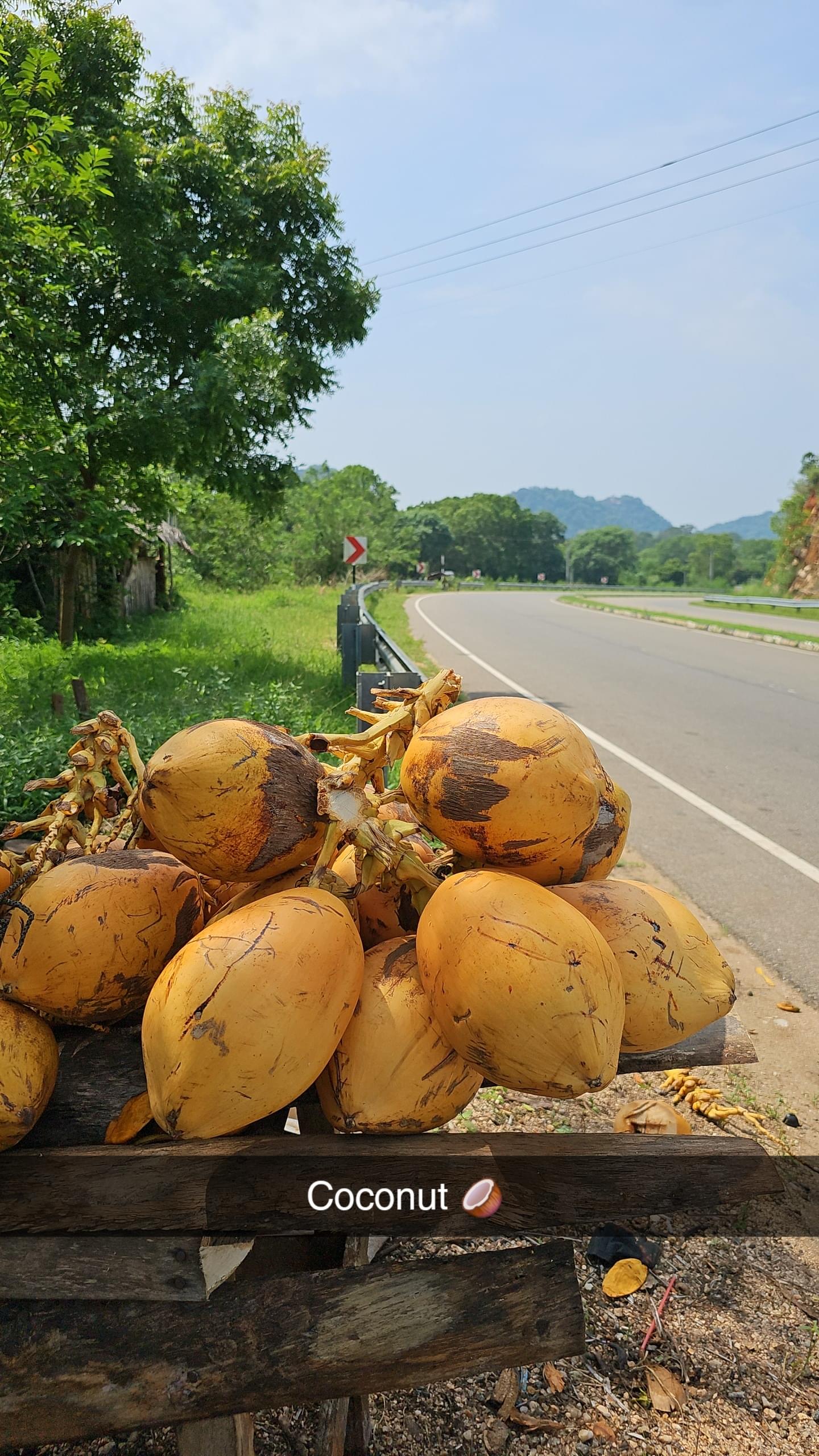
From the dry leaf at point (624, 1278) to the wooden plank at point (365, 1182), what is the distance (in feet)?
3.72

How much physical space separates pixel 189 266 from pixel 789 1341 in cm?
1148

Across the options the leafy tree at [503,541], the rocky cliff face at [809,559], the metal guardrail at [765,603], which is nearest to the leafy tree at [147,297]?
the metal guardrail at [765,603]

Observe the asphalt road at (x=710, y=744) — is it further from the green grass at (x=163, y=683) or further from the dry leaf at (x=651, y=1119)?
the green grass at (x=163, y=683)

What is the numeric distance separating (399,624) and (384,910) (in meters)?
19.7

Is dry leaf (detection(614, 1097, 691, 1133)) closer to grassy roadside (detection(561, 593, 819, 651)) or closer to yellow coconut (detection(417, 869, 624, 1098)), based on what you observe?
yellow coconut (detection(417, 869, 624, 1098))

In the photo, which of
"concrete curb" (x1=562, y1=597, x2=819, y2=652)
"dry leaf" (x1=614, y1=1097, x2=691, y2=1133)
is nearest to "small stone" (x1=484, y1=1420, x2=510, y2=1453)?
"dry leaf" (x1=614, y1=1097, x2=691, y2=1133)

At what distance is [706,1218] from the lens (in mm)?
1479

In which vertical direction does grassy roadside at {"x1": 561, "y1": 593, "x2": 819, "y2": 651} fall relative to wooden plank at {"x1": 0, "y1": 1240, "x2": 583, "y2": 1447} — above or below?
below

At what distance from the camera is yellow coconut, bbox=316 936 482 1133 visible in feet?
3.93

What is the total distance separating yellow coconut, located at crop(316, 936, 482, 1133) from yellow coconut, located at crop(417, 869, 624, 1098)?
0.05 metres

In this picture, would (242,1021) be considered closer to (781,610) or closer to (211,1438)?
(211,1438)

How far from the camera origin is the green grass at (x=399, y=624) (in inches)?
523

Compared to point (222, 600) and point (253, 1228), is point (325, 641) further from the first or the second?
point (253, 1228)

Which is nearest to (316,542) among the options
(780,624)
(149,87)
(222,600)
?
(222,600)
